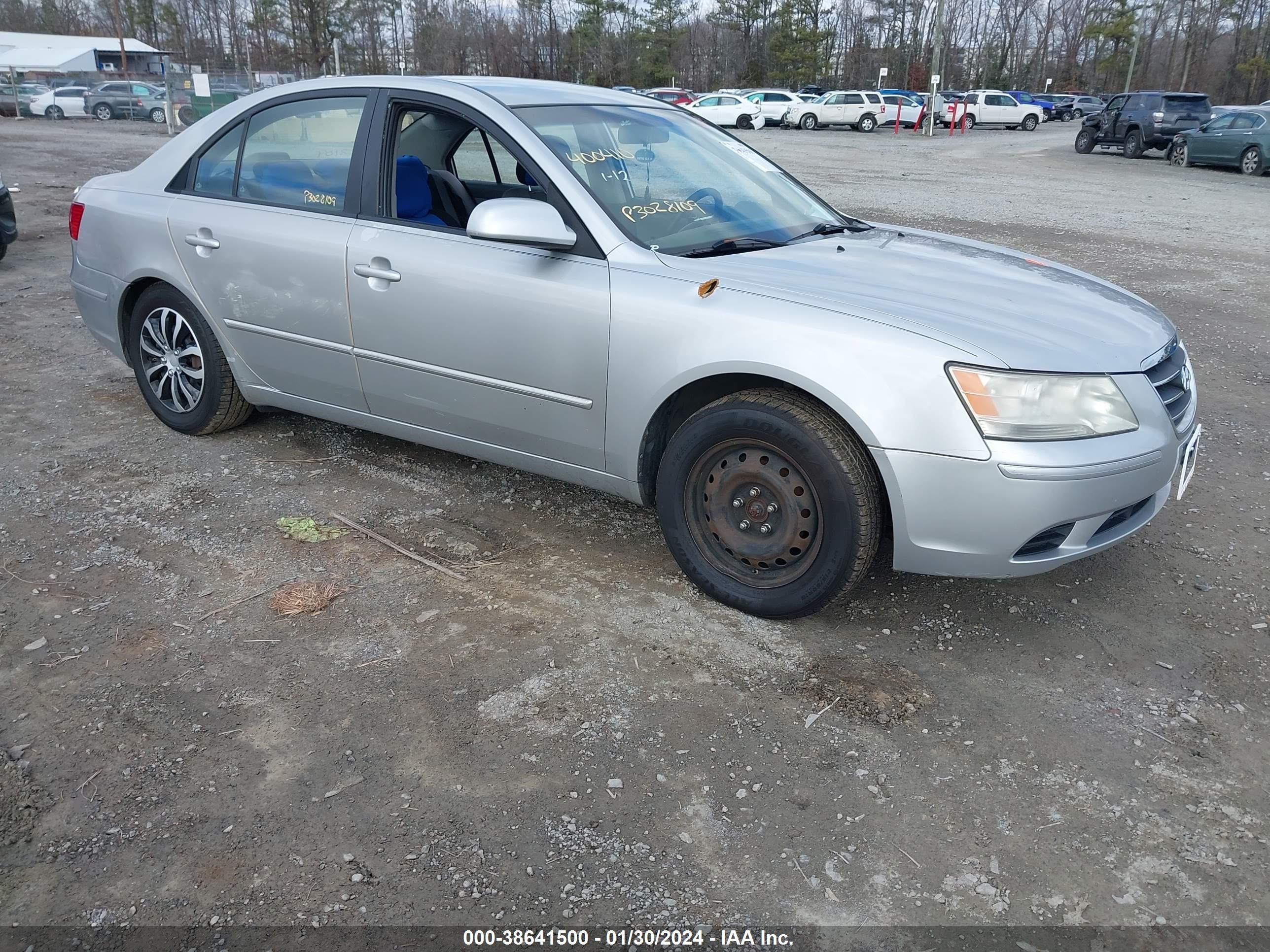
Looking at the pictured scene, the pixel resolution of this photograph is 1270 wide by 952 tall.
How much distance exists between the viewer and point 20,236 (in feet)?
34.4

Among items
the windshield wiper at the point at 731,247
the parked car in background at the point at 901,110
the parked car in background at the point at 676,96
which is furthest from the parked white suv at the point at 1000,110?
the windshield wiper at the point at 731,247

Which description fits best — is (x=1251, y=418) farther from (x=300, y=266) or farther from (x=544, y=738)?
(x=300, y=266)

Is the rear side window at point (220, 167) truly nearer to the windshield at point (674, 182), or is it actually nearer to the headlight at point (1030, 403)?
the windshield at point (674, 182)

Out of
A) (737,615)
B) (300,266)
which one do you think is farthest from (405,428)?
(737,615)

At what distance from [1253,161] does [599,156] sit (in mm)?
22313

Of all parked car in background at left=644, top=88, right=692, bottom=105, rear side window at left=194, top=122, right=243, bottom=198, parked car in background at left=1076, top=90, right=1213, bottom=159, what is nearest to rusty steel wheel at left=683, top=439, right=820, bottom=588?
rear side window at left=194, top=122, right=243, bottom=198

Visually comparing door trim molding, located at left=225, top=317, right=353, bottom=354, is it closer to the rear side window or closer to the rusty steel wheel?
the rear side window

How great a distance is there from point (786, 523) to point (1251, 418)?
3.66 meters

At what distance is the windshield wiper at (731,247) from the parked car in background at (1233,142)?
21.7 m

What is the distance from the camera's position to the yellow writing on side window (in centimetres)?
352

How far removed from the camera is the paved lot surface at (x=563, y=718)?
225 cm

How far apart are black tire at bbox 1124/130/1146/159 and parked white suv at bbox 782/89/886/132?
15.4 m

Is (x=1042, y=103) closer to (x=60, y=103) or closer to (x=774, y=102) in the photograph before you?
(x=774, y=102)

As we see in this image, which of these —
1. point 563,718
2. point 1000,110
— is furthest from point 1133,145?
point 563,718
